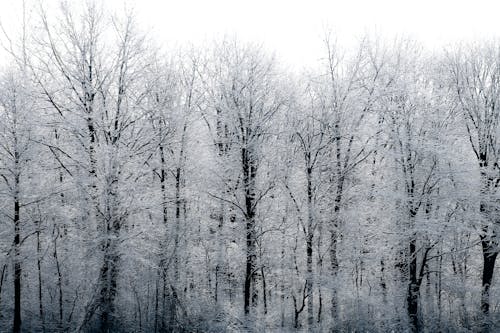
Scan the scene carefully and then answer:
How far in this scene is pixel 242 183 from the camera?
18.7m

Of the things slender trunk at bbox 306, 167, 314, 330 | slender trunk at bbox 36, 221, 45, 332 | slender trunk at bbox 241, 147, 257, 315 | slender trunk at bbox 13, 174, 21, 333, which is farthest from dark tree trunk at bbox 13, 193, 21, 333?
slender trunk at bbox 306, 167, 314, 330

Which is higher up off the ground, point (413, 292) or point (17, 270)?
point (17, 270)

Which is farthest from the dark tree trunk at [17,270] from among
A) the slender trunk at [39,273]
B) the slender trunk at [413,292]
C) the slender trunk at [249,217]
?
the slender trunk at [413,292]

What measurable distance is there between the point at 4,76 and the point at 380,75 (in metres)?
19.9

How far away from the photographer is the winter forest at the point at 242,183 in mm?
15727

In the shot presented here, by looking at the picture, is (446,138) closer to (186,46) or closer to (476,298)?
(476,298)

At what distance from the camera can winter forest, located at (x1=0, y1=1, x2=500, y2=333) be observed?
51.6ft

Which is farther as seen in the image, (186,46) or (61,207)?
(186,46)

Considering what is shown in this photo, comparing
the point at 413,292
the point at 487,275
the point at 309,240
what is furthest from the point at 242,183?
the point at 487,275

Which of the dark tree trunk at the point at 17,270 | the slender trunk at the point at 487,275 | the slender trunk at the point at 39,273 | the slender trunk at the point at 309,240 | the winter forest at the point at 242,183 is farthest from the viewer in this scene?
the slender trunk at the point at 39,273

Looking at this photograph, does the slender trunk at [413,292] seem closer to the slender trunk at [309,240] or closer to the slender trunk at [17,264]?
the slender trunk at [309,240]

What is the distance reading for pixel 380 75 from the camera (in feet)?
70.2

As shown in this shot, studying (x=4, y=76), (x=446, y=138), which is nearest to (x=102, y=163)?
(x=4, y=76)

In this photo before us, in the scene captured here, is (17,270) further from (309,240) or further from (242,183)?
(309,240)
